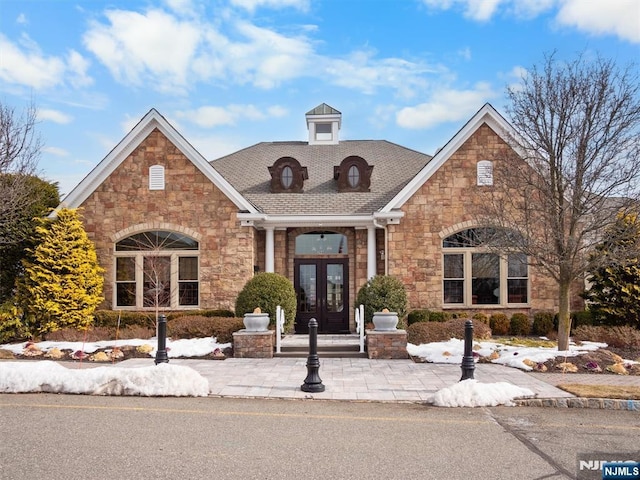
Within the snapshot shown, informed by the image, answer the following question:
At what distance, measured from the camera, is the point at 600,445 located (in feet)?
22.2

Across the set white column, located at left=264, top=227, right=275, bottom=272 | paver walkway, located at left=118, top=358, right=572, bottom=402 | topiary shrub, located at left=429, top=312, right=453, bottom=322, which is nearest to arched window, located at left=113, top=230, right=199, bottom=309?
white column, located at left=264, top=227, right=275, bottom=272

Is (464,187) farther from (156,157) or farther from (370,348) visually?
(156,157)

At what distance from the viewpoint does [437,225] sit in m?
17.7

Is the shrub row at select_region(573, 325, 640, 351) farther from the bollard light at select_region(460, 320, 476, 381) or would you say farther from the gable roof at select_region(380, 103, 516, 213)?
the bollard light at select_region(460, 320, 476, 381)

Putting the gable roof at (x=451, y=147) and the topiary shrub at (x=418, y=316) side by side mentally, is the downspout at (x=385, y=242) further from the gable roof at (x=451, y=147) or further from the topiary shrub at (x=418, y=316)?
the topiary shrub at (x=418, y=316)

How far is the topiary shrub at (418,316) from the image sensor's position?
17.0m

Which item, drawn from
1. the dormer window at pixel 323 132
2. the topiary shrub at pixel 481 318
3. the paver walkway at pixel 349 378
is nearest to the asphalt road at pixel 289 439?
the paver walkway at pixel 349 378

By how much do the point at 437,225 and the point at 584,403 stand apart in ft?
30.4

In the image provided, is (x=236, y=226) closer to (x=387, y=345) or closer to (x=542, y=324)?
(x=387, y=345)

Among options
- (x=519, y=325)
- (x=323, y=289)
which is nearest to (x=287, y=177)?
(x=323, y=289)

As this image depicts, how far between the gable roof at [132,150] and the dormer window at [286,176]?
239cm

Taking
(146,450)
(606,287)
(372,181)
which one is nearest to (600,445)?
(146,450)

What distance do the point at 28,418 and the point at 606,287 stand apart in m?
14.3

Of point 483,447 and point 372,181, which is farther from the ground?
point 372,181
